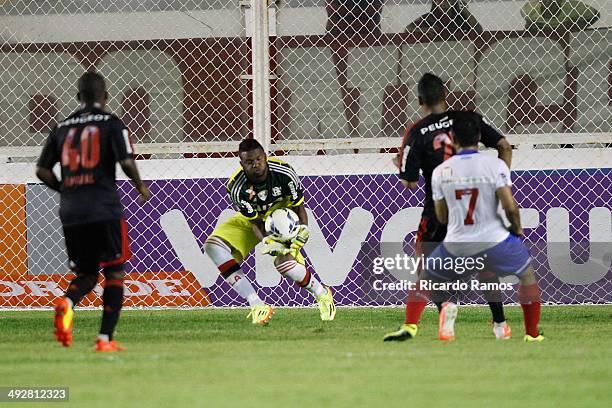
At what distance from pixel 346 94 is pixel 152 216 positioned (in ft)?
6.71

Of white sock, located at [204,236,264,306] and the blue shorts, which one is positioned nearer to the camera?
the blue shorts

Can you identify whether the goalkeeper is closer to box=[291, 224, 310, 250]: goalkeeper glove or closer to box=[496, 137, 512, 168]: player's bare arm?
box=[291, 224, 310, 250]: goalkeeper glove

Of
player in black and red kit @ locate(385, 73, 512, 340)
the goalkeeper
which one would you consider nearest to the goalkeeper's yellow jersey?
the goalkeeper

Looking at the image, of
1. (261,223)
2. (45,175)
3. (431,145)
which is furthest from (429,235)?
(45,175)

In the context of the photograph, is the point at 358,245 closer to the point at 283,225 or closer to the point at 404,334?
the point at 283,225

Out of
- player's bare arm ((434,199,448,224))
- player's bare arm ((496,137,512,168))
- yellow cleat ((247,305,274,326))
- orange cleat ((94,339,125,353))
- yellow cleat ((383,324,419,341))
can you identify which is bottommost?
yellow cleat ((247,305,274,326))

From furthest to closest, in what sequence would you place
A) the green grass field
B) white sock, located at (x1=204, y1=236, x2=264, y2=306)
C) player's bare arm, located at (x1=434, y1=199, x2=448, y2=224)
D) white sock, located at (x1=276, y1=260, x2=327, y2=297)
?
white sock, located at (x1=204, y1=236, x2=264, y2=306), white sock, located at (x1=276, y1=260, x2=327, y2=297), player's bare arm, located at (x1=434, y1=199, x2=448, y2=224), the green grass field

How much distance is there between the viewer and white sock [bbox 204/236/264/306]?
1055 cm

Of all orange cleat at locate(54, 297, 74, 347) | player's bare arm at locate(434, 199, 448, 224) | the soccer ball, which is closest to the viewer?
orange cleat at locate(54, 297, 74, 347)

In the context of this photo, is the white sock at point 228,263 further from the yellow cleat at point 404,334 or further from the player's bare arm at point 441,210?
the player's bare arm at point 441,210

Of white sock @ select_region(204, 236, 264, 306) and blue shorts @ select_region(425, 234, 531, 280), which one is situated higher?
blue shorts @ select_region(425, 234, 531, 280)

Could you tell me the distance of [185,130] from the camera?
11938 millimetres

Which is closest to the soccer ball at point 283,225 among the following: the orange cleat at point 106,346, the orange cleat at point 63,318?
the orange cleat at point 106,346

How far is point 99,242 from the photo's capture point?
309 inches
